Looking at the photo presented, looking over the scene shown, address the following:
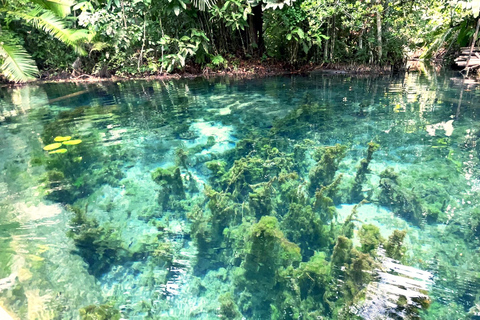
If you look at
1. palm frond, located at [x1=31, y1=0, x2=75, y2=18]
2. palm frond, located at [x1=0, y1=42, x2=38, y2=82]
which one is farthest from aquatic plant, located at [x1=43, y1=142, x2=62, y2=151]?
palm frond, located at [x1=31, y1=0, x2=75, y2=18]

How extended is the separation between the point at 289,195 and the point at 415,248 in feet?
4.18

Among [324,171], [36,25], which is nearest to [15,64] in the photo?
[36,25]

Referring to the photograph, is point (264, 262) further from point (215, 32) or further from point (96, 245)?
point (215, 32)

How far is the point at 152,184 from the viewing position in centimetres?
362

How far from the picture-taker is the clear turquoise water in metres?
2.00

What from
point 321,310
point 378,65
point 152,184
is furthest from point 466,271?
point 378,65

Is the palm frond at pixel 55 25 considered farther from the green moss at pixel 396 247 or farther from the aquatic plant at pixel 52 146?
→ the green moss at pixel 396 247

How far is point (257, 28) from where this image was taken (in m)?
12.9

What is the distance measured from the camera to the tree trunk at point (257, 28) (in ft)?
40.5

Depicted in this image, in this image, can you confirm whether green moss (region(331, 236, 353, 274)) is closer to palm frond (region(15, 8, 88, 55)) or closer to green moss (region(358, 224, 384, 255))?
green moss (region(358, 224, 384, 255))

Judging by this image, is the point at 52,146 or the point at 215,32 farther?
the point at 215,32

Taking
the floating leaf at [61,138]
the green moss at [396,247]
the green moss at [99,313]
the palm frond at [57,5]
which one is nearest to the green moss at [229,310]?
the green moss at [99,313]

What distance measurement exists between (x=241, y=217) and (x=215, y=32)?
455 inches

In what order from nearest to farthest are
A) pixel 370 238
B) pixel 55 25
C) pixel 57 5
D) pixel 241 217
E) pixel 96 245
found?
pixel 370 238, pixel 96 245, pixel 241 217, pixel 55 25, pixel 57 5
